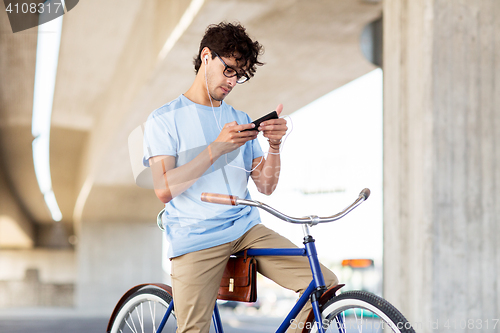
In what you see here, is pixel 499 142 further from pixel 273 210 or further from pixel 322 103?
pixel 322 103

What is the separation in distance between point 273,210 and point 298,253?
0.21 meters

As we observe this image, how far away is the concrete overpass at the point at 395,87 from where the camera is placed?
3.63m

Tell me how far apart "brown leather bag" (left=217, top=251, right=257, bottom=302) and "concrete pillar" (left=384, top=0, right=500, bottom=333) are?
1998 mm

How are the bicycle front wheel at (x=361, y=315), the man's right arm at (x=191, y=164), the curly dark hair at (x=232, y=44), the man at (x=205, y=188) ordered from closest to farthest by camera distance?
the bicycle front wheel at (x=361, y=315) → the man's right arm at (x=191, y=164) → the man at (x=205, y=188) → the curly dark hair at (x=232, y=44)

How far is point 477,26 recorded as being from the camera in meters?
3.77

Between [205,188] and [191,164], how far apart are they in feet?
0.64

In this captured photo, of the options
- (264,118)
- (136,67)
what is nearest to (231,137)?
(264,118)

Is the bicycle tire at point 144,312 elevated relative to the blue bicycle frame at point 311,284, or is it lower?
lower

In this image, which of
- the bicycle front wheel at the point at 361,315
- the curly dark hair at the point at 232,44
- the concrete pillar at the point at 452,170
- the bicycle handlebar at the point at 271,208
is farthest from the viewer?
the concrete pillar at the point at 452,170

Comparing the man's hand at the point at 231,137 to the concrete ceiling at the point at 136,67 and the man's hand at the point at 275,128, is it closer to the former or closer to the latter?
the man's hand at the point at 275,128

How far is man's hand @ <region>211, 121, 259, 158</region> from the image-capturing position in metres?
1.78

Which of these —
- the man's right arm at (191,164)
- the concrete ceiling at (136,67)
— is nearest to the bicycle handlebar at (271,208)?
the man's right arm at (191,164)

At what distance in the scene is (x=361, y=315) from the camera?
167cm

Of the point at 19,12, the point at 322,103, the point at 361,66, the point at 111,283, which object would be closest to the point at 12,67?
the point at 19,12
